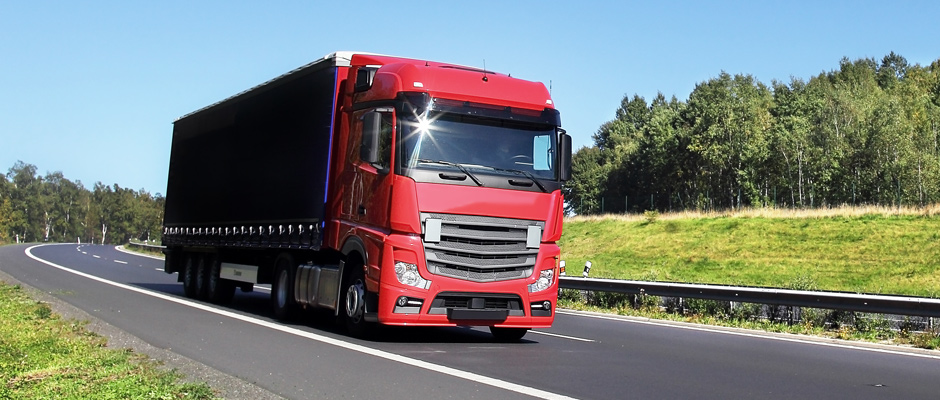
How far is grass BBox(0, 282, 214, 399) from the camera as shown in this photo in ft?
24.6

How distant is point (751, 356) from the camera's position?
12164mm

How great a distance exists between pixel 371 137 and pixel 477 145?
139 centimetres

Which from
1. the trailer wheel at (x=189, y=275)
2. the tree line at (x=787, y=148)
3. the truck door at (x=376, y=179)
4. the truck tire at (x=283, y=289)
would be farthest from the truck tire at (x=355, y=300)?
the tree line at (x=787, y=148)

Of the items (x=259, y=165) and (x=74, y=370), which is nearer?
(x=74, y=370)

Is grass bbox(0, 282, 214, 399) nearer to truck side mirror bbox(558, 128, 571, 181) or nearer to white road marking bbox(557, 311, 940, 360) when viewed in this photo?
truck side mirror bbox(558, 128, 571, 181)

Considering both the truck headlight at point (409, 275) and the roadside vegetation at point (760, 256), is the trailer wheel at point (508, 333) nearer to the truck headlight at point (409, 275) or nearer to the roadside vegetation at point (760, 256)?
the truck headlight at point (409, 275)

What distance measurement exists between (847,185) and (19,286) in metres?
73.6

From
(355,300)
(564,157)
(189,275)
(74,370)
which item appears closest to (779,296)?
(564,157)

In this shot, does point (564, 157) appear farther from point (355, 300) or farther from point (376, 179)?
point (355, 300)

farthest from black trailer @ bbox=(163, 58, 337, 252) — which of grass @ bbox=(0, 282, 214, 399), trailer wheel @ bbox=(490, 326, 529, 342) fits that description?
grass @ bbox=(0, 282, 214, 399)

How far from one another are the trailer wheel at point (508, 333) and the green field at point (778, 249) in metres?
17.7

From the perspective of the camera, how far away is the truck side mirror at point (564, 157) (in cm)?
1315

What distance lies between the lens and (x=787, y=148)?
3521 inches

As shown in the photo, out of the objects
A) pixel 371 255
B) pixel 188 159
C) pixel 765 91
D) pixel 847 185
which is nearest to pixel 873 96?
pixel 847 185
